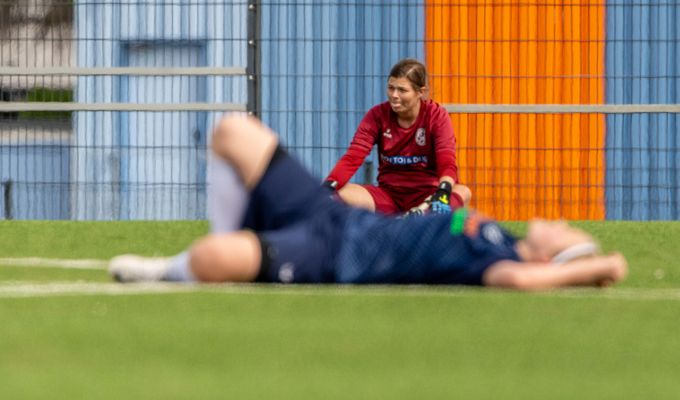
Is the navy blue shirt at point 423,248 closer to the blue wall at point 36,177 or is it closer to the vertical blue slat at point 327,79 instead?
the vertical blue slat at point 327,79

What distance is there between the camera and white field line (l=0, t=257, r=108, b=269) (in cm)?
626

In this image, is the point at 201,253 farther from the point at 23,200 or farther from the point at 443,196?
the point at 23,200

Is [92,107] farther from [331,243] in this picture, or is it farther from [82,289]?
[331,243]

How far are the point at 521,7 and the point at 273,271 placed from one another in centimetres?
802

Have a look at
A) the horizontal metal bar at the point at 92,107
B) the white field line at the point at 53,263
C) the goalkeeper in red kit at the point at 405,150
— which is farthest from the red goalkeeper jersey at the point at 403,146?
the horizontal metal bar at the point at 92,107

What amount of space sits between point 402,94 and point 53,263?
2.43 metres

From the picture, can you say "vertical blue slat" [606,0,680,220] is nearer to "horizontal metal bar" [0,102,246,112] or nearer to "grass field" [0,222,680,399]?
"horizontal metal bar" [0,102,246,112]

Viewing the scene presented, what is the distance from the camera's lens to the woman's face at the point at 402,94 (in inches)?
319

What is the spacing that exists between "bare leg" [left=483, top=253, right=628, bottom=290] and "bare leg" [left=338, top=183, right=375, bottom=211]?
376 centimetres

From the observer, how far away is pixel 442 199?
781 centimetres

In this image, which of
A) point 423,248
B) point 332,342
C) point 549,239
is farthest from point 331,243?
point 332,342

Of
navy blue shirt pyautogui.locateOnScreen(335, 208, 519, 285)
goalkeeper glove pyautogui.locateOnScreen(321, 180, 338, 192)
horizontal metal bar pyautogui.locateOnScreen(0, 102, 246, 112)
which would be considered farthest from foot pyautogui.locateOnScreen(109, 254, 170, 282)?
horizontal metal bar pyautogui.locateOnScreen(0, 102, 246, 112)

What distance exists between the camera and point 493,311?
423 cm

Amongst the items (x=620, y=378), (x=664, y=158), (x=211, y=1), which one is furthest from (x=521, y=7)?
(x=620, y=378)
